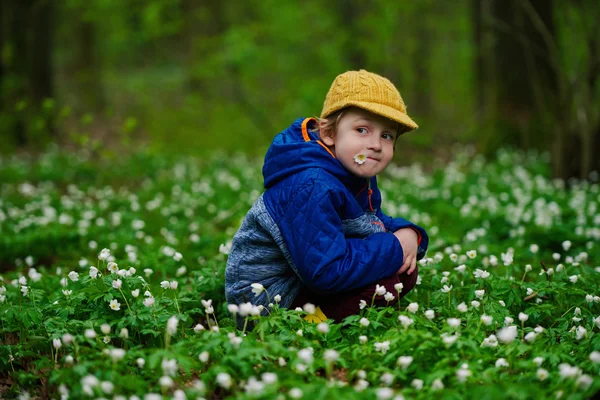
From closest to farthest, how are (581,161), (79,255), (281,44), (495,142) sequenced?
(79,255) → (581,161) → (495,142) → (281,44)

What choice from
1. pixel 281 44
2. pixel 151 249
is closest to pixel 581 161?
pixel 151 249

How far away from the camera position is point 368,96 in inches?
141

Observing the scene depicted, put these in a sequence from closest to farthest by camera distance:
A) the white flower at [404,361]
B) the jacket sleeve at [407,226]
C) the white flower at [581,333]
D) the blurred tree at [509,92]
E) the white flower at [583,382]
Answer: the white flower at [583,382] → the white flower at [404,361] → the white flower at [581,333] → the jacket sleeve at [407,226] → the blurred tree at [509,92]

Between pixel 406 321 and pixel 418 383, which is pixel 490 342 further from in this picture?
pixel 418 383

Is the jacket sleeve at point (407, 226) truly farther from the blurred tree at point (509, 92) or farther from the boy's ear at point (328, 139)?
the blurred tree at point (509, 92)

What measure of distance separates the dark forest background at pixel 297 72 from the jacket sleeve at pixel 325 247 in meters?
4.88

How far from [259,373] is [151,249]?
3.15m

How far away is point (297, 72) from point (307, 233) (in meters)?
17.7

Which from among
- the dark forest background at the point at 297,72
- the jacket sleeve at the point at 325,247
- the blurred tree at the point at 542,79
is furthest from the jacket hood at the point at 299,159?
the blurred tree at the point at 542,79

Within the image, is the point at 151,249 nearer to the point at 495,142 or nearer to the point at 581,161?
the point at 581,161

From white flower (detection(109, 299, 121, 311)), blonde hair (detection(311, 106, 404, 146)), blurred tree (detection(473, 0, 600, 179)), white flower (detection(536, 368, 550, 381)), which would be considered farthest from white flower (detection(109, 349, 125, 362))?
blurred tree (detection(473, 0, 600, 179))

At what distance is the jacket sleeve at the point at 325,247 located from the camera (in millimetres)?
3424

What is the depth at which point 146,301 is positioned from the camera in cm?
342

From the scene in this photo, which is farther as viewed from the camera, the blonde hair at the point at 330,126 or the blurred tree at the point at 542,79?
the blurred tree at the point at 542,79
